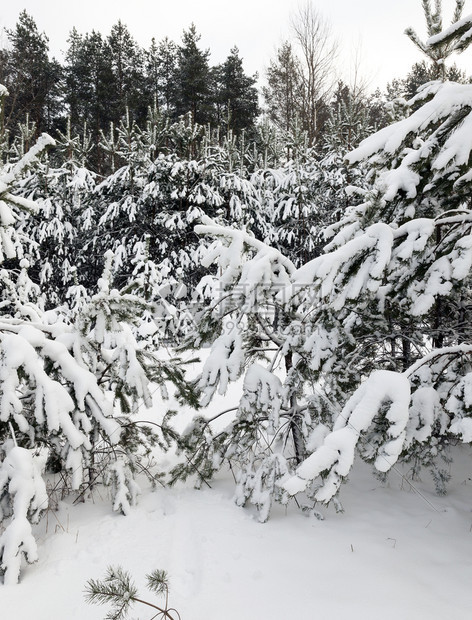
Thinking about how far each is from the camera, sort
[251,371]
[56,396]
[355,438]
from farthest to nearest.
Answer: [251,371] < [56,396] < [355,438]

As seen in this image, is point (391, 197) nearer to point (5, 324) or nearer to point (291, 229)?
point (5, 324)

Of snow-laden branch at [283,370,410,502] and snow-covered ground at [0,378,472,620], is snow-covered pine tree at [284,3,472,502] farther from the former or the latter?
snow-covered ground at [0,378,472,620]

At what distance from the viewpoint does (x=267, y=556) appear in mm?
2369

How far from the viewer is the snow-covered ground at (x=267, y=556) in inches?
77.3

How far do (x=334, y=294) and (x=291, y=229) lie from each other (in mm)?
7804

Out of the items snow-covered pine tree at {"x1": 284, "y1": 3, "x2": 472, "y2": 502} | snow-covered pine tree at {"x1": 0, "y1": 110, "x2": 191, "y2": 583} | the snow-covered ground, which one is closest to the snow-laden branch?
snow-covered pine tree at {"x1": 284, "y1": 3, "x2": 472, "y2": 502}

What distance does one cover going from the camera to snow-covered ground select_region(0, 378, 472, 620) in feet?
6.44

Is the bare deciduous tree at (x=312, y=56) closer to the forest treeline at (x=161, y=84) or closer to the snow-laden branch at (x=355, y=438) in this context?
the forest treeline at (x=161, y=84)

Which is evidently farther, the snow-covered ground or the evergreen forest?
the evergreen forest

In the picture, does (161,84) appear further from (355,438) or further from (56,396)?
(355,438)

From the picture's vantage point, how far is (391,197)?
2461 mm

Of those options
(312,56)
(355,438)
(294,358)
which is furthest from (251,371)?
(312,56)

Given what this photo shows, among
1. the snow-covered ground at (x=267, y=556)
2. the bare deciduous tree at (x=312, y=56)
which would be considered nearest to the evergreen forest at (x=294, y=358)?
the snow-covered ground at (x=267, y=556)

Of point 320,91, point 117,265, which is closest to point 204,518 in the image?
point 117,265
